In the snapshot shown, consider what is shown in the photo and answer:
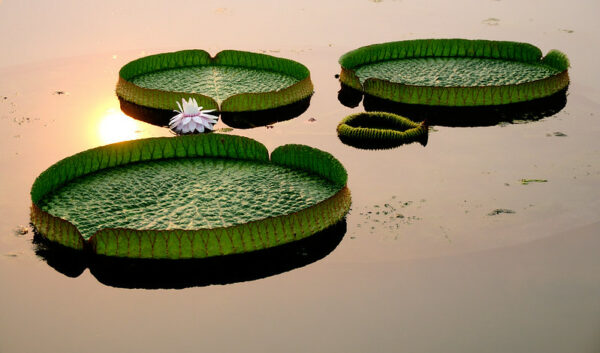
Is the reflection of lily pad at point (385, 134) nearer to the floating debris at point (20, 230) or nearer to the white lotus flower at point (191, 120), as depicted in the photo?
the white lotus flower at point (191, 120)

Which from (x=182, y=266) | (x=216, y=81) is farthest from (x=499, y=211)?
(x=216, y=81)

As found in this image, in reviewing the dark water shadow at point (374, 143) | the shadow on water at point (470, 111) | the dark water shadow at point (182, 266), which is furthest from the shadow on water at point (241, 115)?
the dark water shadow at point (182, 266)

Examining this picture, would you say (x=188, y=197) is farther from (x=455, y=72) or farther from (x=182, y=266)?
(x=455, y=72)

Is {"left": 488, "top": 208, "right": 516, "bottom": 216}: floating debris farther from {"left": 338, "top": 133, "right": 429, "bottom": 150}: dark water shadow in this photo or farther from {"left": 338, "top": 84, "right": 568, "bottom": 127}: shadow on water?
{"left": 338, "top": 84, "right": 568, "bottom": 127}: shadow on water

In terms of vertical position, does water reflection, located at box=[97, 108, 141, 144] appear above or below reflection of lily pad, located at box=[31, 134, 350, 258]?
below

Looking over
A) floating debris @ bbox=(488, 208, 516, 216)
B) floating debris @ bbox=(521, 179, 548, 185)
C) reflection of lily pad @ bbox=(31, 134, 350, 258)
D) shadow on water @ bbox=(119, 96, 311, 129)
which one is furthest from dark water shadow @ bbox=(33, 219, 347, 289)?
shadow on water @ bbox=(119, 96, 311, 129)

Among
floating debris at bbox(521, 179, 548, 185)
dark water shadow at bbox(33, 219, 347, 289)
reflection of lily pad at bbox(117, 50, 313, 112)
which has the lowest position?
floating debris at bbox(521, 179, 548, 185)
